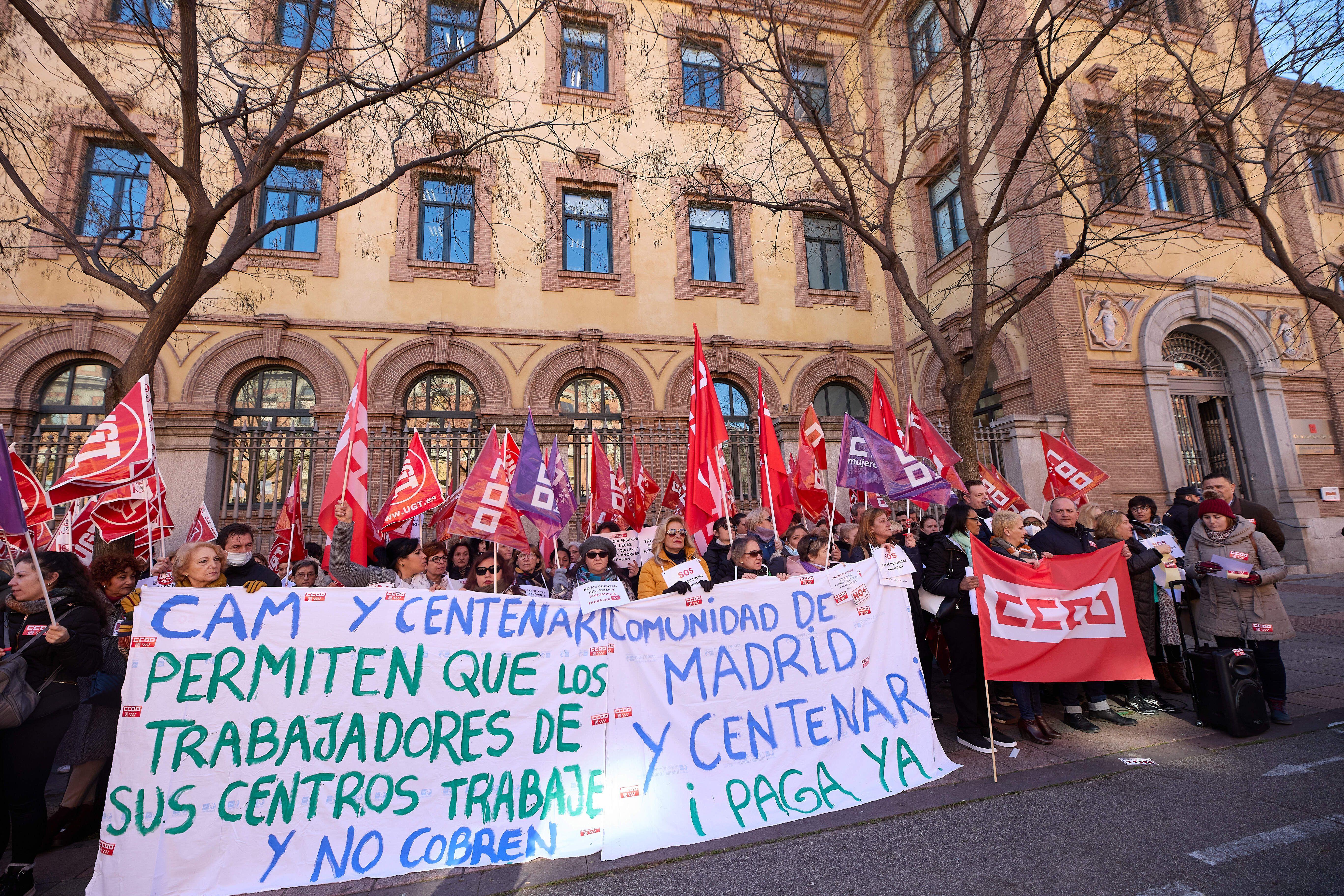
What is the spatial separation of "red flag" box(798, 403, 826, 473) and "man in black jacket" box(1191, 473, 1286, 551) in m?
3.98

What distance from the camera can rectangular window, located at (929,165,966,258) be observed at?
47.8 feet

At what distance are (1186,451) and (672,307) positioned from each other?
11.7 metres

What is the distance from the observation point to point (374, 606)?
3.55 m

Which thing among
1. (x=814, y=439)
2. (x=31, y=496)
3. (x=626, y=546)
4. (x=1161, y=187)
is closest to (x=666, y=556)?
(x=626, y=546)

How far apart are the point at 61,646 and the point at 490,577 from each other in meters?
2.52

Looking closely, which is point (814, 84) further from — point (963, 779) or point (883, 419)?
point (963, 779)

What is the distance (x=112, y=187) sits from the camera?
41.0 feet

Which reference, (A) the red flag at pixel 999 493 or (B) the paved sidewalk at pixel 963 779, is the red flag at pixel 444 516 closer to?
(B) the paved sidewalk at pixel 963 779

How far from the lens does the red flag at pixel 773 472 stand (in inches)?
250

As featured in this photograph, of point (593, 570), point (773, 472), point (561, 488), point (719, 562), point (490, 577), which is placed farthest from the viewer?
point (561, 488)

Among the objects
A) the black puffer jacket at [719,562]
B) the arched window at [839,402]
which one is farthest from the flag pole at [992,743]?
the arched window at [839,402]

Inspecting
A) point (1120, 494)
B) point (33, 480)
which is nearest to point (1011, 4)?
point (1120, 494)

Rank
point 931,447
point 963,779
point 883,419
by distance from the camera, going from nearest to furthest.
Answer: point 963,779 → point 931,447 → point 883,419

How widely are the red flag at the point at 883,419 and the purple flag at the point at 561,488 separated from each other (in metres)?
4.24
